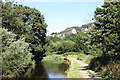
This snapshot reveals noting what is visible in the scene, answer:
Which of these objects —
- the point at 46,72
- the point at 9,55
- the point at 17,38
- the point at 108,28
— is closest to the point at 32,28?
the point at 17,38

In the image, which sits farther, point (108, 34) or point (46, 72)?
point (46, 72)

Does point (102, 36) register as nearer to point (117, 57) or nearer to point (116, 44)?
point (116, 44)

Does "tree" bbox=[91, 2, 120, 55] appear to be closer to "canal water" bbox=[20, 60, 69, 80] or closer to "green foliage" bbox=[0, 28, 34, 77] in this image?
"canal water" bbox=[20, 60, 69, 80]

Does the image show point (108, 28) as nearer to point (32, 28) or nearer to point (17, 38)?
point (17, 38)

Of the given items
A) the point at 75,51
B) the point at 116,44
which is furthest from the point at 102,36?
the point at 75,51

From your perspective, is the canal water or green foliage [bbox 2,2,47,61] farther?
green foliage [bbox 2,2,47,61]

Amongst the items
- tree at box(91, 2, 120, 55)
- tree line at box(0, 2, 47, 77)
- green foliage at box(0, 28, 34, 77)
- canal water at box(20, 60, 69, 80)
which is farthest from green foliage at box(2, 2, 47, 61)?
tree at box(91, 2, 120, 55)

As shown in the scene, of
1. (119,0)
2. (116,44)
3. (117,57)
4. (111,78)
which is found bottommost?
(111,78)

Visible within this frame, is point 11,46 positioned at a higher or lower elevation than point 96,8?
lower

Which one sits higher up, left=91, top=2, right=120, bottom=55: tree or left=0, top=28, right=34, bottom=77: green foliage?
left=91, top=2, right=120, bottom=55: tree

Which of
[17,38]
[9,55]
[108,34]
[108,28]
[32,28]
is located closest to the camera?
[9,55]

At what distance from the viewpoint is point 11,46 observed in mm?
16031

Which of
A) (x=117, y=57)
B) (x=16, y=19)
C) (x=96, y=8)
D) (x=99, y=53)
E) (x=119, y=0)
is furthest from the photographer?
(x=16, y=19)

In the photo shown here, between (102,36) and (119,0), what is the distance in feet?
15.0
